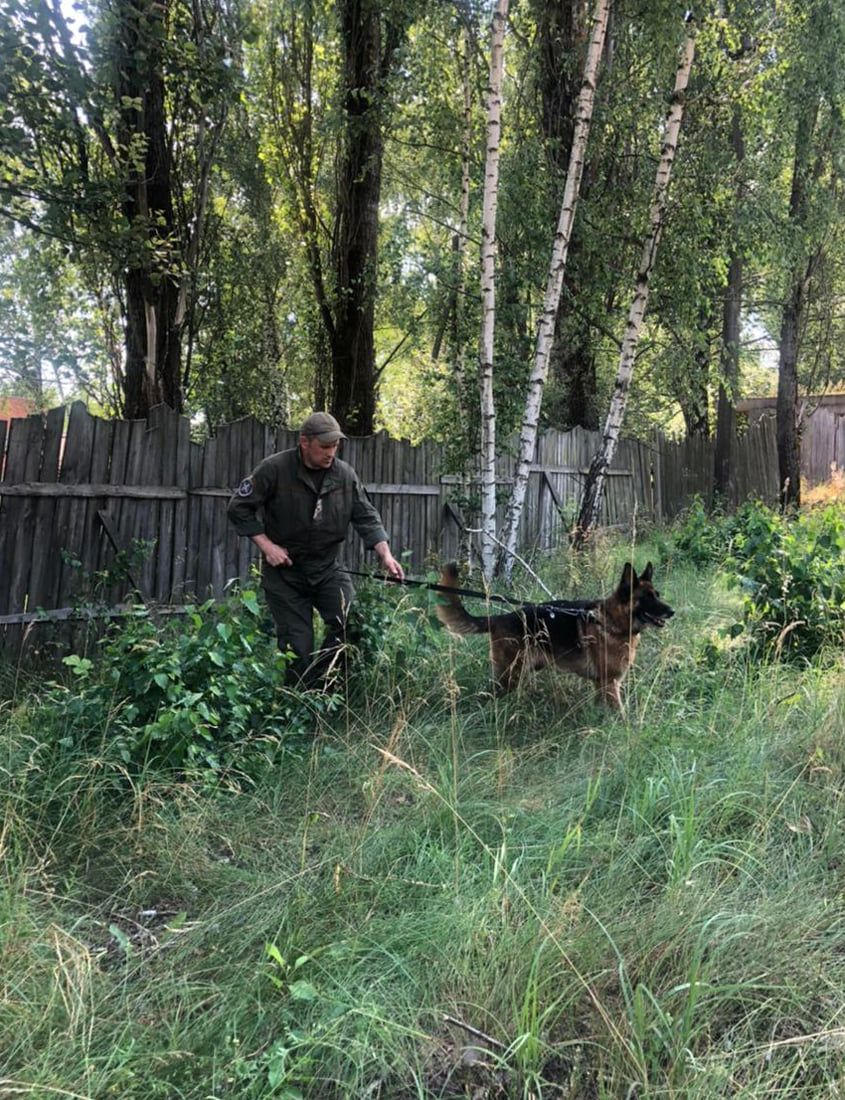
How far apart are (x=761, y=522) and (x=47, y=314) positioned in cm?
1242

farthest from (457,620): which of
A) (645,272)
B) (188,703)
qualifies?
(645,272)

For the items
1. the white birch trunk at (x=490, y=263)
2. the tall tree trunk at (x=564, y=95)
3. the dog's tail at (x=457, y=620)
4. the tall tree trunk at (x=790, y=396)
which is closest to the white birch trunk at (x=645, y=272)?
the tall tree trunk at (x=564, y=95)

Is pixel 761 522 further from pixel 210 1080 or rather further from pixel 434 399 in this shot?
pixel 434 399

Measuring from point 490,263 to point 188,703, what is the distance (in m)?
5.35

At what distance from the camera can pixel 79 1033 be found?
1914 millimetres

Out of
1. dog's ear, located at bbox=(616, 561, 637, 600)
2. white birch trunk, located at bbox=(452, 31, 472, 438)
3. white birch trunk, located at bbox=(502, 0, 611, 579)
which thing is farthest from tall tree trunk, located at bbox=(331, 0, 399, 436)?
dog's ear, located at bbox=(616, 561, 637, 600)

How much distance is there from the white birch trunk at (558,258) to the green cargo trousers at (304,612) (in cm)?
227

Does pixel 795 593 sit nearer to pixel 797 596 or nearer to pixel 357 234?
pixel 797 596

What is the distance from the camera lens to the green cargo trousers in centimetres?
468

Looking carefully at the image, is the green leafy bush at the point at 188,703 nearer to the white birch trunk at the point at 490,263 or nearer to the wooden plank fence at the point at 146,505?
the wooden plank fence at the point at 146,505

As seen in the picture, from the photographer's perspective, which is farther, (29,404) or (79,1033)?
(29,404)

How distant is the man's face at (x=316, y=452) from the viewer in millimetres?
4520

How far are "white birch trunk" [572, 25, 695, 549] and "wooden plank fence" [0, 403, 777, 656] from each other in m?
1.27

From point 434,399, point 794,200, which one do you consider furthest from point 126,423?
point 794,200
